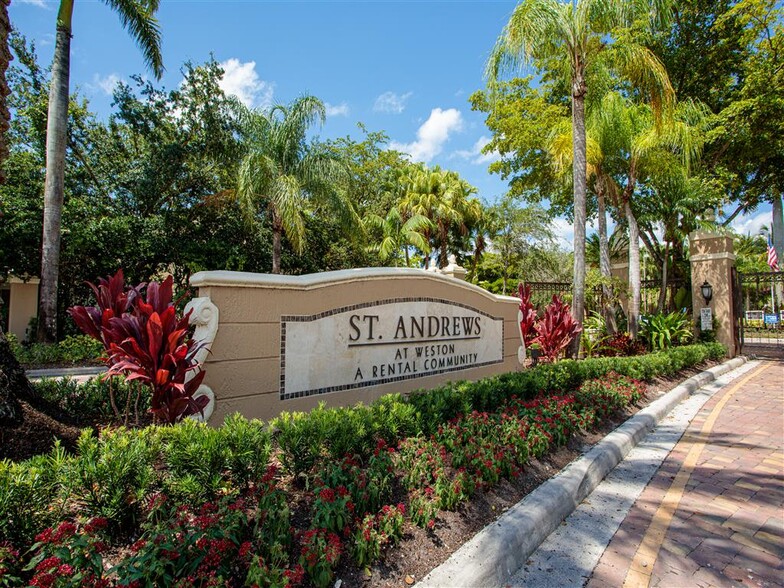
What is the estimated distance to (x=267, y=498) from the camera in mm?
2414

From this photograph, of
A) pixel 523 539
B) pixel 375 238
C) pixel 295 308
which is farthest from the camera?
pixel 375 238

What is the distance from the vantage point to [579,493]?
12.6ft

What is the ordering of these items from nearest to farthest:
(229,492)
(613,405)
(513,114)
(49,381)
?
1. (229,492)
2. (49,381)
3. (613,405)
4. (513,114)

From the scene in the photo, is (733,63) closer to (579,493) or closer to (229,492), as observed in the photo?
(579,493)

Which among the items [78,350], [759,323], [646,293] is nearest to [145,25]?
[78,350]

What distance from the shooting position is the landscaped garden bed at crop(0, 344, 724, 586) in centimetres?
193

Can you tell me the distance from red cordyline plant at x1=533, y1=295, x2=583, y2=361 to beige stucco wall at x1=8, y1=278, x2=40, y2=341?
1734 centimetres

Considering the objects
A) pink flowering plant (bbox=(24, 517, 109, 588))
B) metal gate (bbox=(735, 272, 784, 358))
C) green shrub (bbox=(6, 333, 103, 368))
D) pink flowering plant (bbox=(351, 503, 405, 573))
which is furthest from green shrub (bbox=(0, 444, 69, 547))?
metal gate (bbox=(735, 272, 784, 358))

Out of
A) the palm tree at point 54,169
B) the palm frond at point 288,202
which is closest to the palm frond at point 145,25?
the palm tree at point 54,169

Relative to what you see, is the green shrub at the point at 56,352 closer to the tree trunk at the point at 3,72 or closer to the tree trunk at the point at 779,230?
the tree trunk at the point at 3,72

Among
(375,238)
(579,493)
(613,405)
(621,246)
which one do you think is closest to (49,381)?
(579,493)

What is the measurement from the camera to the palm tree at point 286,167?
1420cm

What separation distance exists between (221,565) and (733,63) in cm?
2290

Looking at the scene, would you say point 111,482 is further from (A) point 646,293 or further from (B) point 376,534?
(A) point 646,293
